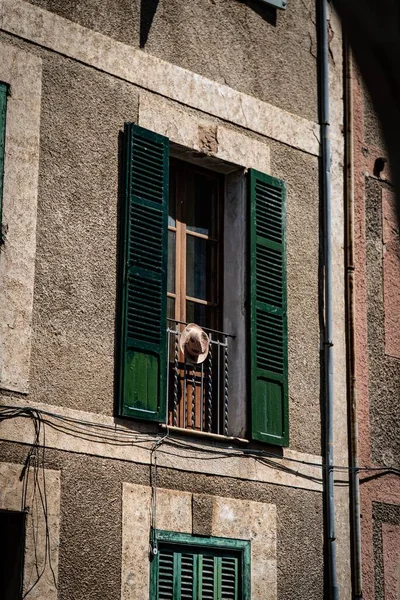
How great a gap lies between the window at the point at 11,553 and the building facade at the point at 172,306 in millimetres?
15

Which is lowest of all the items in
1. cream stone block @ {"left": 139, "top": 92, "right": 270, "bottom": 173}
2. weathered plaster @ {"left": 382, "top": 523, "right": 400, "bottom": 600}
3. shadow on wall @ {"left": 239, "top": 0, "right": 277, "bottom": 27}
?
weathered plaster @ {"left": 382, "top": 523, "right": 400, "bottom": 600}

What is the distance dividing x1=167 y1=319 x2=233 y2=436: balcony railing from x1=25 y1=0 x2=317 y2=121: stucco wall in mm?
2056

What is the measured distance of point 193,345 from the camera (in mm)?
7449

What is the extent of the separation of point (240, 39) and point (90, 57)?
1.57 m

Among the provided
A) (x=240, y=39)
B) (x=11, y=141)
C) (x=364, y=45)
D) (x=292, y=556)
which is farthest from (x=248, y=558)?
(x=364, y=45)

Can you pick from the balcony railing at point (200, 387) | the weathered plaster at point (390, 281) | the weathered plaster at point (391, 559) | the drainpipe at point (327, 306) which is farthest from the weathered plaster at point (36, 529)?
the weathered plaster at point (390, 281)

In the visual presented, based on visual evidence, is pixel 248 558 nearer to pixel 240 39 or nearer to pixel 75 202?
pixel 75 202

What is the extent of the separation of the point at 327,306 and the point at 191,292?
119cm

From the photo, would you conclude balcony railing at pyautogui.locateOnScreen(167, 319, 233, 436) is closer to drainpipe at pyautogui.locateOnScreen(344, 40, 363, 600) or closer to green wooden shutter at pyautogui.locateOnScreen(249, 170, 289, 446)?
green wooden shutter at pyautogui.locateOnScreen(249, 170, 289, 446)

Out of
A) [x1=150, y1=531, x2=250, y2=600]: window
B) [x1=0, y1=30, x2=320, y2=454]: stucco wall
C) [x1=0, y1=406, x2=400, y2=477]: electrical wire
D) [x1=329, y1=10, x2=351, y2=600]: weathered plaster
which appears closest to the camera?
[x1=0, y1=406, x2=400, y2=477]: electrical wire

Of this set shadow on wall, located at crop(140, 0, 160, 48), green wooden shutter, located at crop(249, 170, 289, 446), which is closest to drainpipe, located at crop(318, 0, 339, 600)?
green wooden shutter, located at crop(249, 170, 289, 446)

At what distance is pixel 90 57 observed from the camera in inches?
287

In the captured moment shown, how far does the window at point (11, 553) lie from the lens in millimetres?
6172

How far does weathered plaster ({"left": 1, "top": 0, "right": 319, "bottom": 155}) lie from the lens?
697cm
